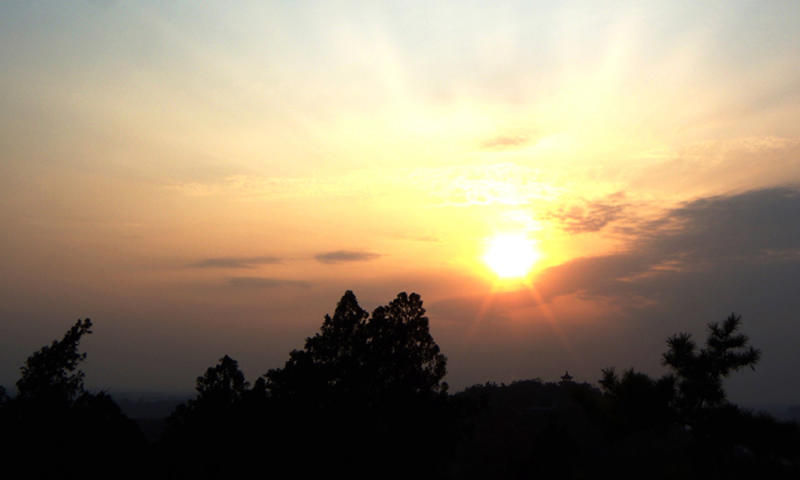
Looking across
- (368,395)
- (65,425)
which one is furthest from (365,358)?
(65,425)

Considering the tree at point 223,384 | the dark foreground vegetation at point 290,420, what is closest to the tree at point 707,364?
the dark foreground vegetation at point 290,420

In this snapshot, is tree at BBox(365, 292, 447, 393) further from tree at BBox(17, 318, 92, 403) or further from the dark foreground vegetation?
tree at BBox(17, 318, 92, 403)

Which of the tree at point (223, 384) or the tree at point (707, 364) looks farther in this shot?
the tree at point (223, 384)

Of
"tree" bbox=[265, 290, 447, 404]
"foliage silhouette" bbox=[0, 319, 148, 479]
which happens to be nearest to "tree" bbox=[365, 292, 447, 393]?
"tree" bbox=[265, 290, 447, 404]

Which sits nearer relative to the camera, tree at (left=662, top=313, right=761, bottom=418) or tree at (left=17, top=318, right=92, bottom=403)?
tree at (left=662, top=313, right=761, bottom=418)

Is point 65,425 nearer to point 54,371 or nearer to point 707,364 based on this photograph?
point 54,371

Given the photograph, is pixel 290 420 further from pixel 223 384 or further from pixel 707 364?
pixel 707 364

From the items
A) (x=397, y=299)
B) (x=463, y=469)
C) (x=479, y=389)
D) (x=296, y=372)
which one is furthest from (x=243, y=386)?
A: (x=479, y=389)

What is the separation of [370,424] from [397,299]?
5.93m

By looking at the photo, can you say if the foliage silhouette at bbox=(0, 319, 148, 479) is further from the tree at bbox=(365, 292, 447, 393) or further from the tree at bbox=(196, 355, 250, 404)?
the tree at bbox=(365, 292, 447, 393)

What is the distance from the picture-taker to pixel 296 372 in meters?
28.1

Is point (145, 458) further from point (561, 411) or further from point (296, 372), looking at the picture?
point (561, 411)

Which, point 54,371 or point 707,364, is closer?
point 707,364

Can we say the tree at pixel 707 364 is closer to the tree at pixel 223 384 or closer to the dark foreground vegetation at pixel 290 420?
the dark foreground vegetation at pixel 290 420
